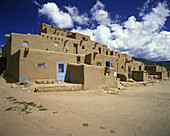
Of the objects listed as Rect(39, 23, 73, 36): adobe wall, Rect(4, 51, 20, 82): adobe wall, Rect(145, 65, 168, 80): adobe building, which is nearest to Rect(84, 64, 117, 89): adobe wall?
Rect(4, 51, 20, 82): adobe wall

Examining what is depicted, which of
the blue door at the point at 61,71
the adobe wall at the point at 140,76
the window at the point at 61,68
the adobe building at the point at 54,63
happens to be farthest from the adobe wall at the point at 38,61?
the adobe wall at the point at 140,76

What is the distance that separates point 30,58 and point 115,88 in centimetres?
1092

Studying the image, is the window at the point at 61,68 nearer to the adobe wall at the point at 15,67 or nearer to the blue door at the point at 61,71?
the blue door at the point at 61,71

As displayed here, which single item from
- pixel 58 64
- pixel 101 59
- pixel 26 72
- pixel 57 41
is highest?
pixel 57 41

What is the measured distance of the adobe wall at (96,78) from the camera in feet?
38.1

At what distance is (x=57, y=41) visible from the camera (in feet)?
60.0

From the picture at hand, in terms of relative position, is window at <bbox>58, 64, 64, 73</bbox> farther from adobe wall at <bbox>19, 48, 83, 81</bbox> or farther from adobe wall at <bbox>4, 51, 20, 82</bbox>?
adobe wall at <bbox>4, 51, 20, 82</bbox>

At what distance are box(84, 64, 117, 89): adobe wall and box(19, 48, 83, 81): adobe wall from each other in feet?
12.3

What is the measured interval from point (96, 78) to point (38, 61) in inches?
267

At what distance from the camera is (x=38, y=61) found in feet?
37.7

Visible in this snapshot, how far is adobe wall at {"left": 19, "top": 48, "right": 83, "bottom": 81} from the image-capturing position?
10.8 m

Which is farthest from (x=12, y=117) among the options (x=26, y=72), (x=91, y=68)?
(x=91, y=68)

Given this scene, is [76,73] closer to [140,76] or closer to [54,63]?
[54,63]

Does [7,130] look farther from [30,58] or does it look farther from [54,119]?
[30,58]
